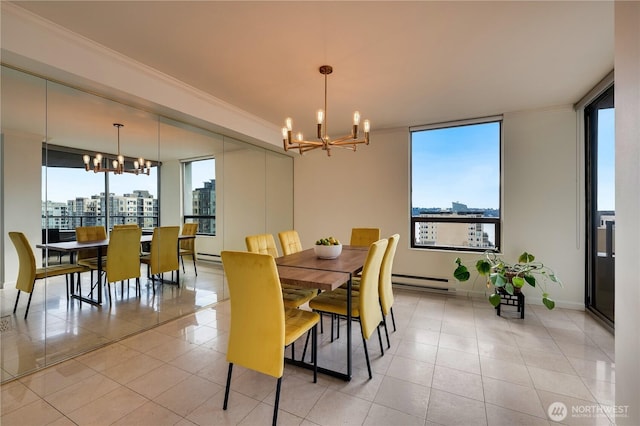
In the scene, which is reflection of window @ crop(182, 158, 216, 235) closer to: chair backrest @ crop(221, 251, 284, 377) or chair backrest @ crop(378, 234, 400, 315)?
chair backrest @ crop(221, 251, 284, 377)

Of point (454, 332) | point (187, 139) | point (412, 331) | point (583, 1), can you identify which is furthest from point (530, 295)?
point (187, 139)

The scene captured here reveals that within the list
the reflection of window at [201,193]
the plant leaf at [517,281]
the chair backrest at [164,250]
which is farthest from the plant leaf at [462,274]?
the chair backrest at [164,250]

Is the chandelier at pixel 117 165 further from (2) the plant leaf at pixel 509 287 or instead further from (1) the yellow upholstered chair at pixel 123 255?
(2) the plant leaf at pixel 509 287

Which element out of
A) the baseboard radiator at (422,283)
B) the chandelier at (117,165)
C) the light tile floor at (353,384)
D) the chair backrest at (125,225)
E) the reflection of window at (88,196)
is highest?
the chandelier at (117,165)

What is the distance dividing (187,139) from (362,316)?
3.02 metres

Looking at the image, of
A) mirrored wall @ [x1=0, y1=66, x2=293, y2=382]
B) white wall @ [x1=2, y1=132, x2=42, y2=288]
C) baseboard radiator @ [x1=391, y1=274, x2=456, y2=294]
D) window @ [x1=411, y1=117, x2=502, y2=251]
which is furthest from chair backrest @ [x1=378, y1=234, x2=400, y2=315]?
white wall @ [x1=2, y1=132, x2=42, y2=288]

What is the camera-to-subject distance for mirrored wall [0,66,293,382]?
2.16 meters

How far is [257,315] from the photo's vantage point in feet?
5.41

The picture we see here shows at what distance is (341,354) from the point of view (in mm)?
2410

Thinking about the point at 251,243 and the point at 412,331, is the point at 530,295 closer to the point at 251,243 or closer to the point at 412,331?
the point at 412,331

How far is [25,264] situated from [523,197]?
220 inches

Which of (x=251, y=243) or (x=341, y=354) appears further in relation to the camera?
(x=251, y=243)

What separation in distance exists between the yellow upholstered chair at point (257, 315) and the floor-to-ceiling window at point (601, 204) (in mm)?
3626

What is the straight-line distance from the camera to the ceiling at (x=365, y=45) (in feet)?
6.16
